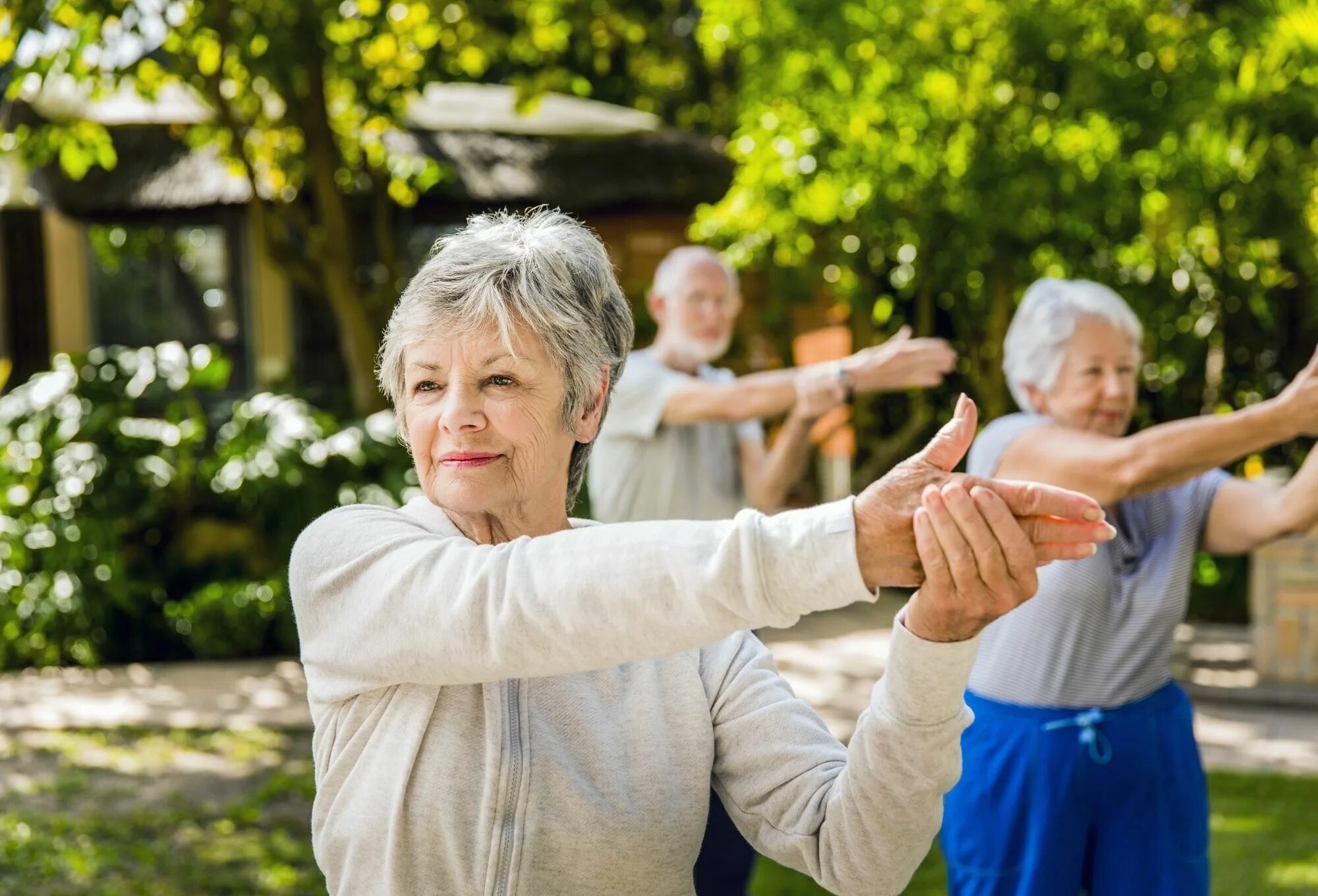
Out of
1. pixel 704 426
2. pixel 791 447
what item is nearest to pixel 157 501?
pixel 704 426

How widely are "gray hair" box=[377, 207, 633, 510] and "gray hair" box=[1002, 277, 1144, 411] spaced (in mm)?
1336

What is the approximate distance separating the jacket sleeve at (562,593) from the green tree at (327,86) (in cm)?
534

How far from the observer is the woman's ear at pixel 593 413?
72.7 inches

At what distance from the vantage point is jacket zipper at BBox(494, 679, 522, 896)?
5.37ft

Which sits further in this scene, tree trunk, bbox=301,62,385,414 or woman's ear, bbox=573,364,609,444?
tree trunk, bbox=301,62,385,414

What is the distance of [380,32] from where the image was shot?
312 inches

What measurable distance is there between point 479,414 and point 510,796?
447mm

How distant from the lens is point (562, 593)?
1.40 metres

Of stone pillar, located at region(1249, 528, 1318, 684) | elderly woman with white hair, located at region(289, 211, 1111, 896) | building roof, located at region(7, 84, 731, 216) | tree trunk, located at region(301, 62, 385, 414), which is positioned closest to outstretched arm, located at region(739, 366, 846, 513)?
elderly woman with white hair, located at region(289, 211, 1111, 896)

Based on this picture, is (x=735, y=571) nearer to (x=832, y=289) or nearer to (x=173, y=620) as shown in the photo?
(x=173, y=620)

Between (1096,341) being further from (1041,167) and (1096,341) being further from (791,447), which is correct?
(1041,167)

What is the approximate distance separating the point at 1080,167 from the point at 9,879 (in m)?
6.05

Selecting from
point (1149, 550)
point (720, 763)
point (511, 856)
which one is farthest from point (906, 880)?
point (1149, 550)

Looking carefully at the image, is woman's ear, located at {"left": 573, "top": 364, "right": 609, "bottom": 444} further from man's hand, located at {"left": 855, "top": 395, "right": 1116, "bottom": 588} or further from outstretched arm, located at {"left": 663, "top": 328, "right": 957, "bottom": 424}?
outstretched arm, located at {"left": 663, "top": 328, "right": 957, "bottom": 424}
